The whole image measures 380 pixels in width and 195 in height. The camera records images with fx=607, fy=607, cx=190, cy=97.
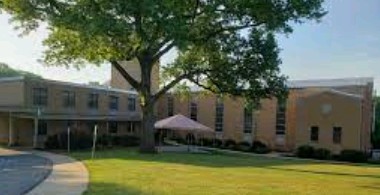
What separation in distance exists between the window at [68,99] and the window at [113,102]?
20.6ft

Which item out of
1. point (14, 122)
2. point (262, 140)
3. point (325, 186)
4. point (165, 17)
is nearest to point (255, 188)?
point (325, 186)

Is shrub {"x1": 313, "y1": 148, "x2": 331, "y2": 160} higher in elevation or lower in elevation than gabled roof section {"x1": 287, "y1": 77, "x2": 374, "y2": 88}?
lower

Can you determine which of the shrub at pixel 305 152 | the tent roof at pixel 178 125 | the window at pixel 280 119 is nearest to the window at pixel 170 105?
the window at pixel 280 119

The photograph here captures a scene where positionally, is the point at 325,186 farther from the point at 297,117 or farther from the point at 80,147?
the point at 297,117

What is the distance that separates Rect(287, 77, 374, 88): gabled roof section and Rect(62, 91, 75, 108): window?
1886cm

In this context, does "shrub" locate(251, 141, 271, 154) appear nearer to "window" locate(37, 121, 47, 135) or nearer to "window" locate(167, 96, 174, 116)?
"window" locate(167, 96, 174, 116)

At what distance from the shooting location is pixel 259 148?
160 feet

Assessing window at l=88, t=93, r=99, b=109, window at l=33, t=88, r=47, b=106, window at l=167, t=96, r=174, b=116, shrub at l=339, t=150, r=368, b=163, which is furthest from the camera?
window at l=167, t=96, r=174, b=116

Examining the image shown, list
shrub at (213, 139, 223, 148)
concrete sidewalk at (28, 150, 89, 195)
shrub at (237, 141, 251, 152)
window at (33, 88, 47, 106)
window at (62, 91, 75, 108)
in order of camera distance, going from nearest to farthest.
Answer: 1. concrete sidewalk at (28, 150, 89, 195)
2. window at (33, 88, 47, 106)
3. window at (62, 91, 75, 108)
4. shrub at (237, 141, 251, 152)
5. shrub at (213, 139, 223, 148)

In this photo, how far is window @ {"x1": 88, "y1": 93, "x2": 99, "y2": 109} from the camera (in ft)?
164

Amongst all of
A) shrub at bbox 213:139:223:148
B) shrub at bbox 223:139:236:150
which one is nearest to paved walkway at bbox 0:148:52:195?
shrub at bbox 223:139:236:150

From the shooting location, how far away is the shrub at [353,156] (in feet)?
139

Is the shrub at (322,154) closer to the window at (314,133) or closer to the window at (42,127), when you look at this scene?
the window at (314,133)

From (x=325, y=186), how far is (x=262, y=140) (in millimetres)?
34557
